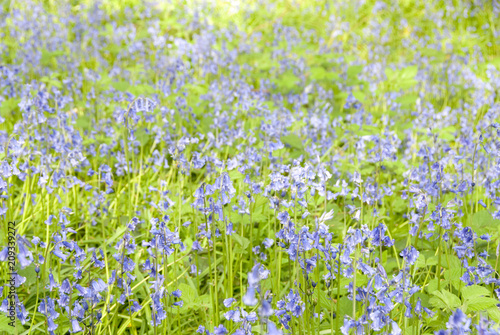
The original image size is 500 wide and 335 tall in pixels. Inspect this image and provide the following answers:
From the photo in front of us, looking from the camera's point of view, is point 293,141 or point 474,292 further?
point 293,141

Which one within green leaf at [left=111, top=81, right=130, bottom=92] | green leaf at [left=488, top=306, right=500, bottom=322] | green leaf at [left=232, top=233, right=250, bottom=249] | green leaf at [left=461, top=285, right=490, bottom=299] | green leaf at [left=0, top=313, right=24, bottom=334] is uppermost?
green leaf at [left=111, top=81, right=130, bottom=92]

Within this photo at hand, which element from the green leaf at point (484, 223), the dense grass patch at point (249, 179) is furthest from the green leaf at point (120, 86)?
the green leaf at point (484, 223)

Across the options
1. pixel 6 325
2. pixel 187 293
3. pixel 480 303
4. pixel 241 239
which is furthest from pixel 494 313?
pixel 6 325

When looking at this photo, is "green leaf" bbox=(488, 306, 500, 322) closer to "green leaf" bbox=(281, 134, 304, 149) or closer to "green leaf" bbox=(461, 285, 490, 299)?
"green leaf" bbox=(461, 285, 490, 299)

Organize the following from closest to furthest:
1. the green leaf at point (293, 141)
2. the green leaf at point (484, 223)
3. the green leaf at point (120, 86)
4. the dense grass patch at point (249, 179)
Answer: the dense grass patch at point (249, 179), the green leaf at point (484, 223), the green leaf at point (293, 141), the green leaf at point (120, 86)

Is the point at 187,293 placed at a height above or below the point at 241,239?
below

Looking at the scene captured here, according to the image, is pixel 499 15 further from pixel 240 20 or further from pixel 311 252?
pixel 311 252

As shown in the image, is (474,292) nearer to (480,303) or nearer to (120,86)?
(480,303)

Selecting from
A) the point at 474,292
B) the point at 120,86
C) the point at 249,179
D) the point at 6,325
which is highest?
the point at 120,86

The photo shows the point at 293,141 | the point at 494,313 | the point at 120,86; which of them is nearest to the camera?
the point at 494,313

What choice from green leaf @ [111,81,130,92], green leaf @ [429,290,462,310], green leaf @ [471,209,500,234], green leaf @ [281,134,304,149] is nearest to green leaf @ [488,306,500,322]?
green leaf @ [429,290,462,310]

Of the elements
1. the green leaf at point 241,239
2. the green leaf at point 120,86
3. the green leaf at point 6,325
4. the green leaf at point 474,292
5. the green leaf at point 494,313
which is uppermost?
the green leaf at point 120,86

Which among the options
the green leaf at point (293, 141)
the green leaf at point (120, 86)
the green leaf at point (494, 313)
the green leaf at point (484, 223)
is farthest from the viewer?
the green leaf at point (120, 86)

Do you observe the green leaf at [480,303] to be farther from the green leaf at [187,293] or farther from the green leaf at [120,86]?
the green leaf at [120,86]
